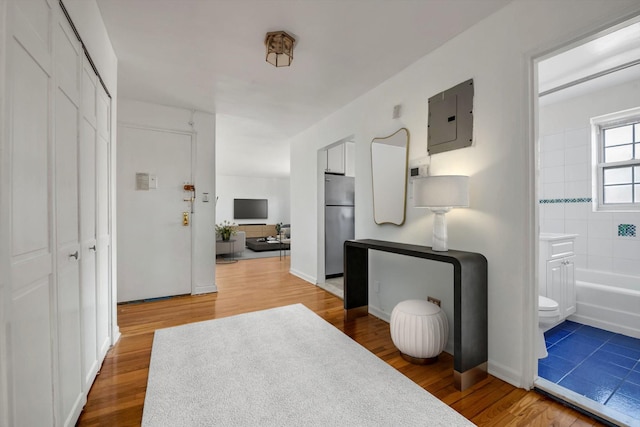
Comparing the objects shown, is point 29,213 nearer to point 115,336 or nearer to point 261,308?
point 115,336

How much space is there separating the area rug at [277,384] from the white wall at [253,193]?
7.85 m

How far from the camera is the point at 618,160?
3219mm

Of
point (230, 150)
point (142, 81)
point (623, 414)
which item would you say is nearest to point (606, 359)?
point (623, 414)

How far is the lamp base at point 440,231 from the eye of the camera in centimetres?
205

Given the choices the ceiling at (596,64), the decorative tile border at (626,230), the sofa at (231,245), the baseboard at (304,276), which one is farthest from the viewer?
the sofa at (231,245)

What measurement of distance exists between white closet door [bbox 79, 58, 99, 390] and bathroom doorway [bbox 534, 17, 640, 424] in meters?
2.79

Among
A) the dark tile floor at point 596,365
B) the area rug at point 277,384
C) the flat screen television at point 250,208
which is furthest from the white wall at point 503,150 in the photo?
the flat screen television at point 250,208

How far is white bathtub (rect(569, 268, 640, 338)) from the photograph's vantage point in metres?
2.46

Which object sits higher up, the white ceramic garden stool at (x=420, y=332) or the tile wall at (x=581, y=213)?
the tile wall at (x=581, y=213)

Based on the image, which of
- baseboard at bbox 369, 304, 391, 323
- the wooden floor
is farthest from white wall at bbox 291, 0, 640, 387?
baseboard at bbox 369, 304, 391, 323

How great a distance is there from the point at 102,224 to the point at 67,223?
0.78 m

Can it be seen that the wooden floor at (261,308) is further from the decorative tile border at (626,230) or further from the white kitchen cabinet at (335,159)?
the decorative tile border at (626,230)

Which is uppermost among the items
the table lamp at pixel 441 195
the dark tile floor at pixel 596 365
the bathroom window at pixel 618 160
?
the bathroom window at pixel 618 160

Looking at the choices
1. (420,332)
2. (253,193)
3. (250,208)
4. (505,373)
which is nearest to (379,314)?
(420,332)
